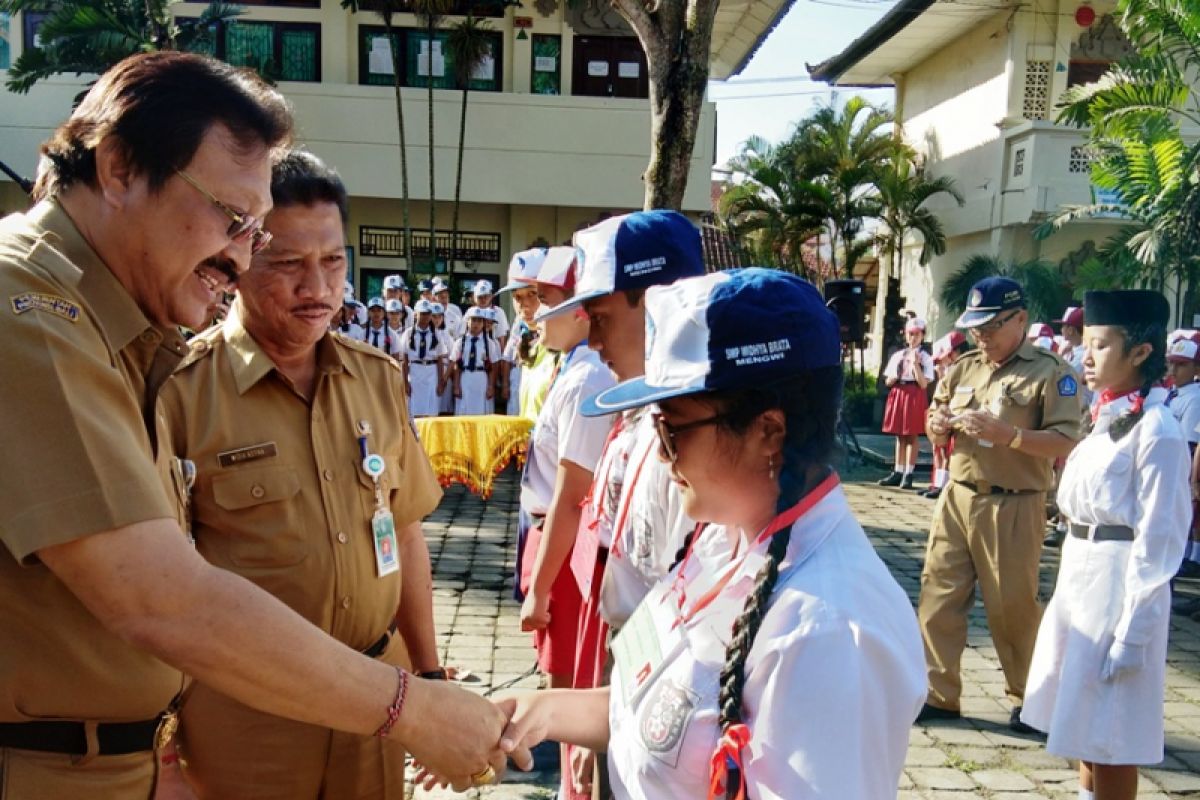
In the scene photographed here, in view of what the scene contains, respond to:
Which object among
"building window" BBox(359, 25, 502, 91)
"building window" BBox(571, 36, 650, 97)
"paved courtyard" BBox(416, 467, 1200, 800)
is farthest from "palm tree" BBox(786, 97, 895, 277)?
"paved courtyard" BBox(416, 467, 1200, 800)

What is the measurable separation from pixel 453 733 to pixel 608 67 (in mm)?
21437

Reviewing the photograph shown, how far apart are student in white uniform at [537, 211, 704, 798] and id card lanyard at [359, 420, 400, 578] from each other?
633mm

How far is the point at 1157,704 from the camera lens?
3.88m

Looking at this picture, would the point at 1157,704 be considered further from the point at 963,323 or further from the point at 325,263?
the point at 325,263

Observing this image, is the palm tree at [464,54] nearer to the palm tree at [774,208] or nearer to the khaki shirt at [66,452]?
the palm tree at [774,208]

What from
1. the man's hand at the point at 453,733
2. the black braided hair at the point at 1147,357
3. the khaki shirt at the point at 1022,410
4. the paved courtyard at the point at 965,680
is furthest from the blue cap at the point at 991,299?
the man's hand at the point at 453,733

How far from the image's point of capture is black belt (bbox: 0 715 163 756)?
5.74 feet

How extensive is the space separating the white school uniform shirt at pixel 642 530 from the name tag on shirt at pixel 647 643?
1.67ft

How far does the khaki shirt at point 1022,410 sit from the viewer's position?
16.9 feet

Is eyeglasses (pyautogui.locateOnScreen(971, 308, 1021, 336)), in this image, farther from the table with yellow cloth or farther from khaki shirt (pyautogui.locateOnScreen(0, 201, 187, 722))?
khaki shirt (pyautogui.locateOnScreen(0, 201, 187, 722))

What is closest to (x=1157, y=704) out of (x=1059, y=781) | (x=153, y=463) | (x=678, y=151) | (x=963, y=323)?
(x=1059, y=781)

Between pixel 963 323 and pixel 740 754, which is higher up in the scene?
pixel 963 323

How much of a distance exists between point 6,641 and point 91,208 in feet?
2.47

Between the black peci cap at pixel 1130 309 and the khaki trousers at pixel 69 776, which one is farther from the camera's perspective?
the black peci cap at pixel 1130 309
